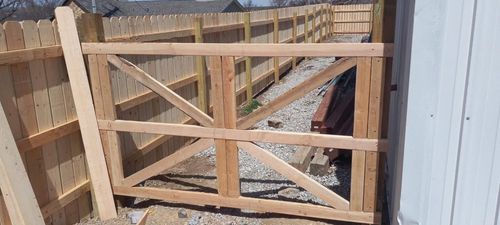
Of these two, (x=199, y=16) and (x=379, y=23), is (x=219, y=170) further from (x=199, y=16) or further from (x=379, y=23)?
(x=199, y=16)

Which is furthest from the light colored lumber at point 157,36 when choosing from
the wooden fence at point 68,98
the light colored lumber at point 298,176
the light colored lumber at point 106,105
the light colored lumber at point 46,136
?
the light colored lumber at point 298,176

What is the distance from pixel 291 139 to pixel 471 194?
2.01 meters

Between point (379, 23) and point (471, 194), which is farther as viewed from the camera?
point (379, 23)

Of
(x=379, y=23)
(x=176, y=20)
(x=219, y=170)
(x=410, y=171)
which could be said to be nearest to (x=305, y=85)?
(x=379, y=23)

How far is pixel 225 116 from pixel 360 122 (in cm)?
108

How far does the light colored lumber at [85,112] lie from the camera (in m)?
3.51

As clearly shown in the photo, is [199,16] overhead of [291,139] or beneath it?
overhead

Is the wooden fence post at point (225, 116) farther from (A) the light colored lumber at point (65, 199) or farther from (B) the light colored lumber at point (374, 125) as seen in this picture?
(A) the light colored lumber at point (65, 199)

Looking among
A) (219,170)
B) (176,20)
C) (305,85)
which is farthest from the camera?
(176,20)

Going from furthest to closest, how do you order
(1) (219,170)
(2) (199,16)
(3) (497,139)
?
1. (2) (199,16)
2. (1) (219,170)
3. (3) (497,139)

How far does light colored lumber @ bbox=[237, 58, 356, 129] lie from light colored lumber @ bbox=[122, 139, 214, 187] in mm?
411

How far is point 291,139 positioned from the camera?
329cm

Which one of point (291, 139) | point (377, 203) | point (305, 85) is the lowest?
point (377, 203)

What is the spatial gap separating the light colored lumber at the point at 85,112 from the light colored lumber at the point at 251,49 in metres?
0.13
